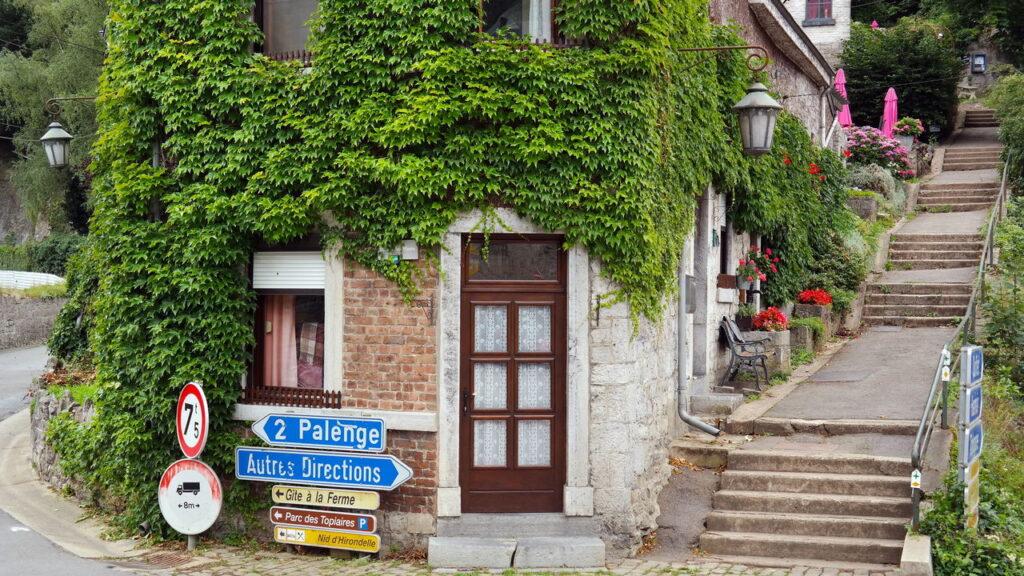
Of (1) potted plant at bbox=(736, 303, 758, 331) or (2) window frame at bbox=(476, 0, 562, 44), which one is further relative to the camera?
(1) potted plant at bbox=(736, 303, 758, 331)

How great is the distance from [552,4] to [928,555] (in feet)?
18.7

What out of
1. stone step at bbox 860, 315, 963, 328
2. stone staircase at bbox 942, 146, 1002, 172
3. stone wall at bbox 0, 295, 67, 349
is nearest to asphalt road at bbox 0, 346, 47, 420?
stone wall at bbox 0, 295, 67, 349

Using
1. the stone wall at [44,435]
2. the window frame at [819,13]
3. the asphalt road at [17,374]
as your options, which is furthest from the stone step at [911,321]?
the window frame at [819,13]

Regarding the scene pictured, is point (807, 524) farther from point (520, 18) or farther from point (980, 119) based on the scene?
point (980, 119)

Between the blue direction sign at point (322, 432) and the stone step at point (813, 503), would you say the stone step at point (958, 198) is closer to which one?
the stone step at point (813, 503)

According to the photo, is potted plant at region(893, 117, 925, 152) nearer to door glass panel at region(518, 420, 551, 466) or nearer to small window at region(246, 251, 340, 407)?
door glass panel at region(518, 420, 551, 466)

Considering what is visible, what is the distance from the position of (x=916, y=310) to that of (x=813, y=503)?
890 centimetres

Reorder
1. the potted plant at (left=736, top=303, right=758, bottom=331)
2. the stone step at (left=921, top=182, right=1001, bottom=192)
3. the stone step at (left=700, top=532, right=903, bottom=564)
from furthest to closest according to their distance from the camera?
the stone step at (left=921, top=182, right=1001, bottom=192), the potted plant at (left=736, top=303, right=758, bottom=331), the stone step at (left=700, top=532, right=903, bottom=564)

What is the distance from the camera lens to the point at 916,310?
661 inches

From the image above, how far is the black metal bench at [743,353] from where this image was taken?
42.5 ft

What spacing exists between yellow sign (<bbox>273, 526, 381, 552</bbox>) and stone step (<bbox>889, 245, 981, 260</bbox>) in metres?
14.0

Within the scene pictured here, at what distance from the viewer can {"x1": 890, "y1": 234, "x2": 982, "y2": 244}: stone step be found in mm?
19172

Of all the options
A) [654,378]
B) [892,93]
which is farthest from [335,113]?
[892,93]

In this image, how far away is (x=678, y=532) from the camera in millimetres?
9227
